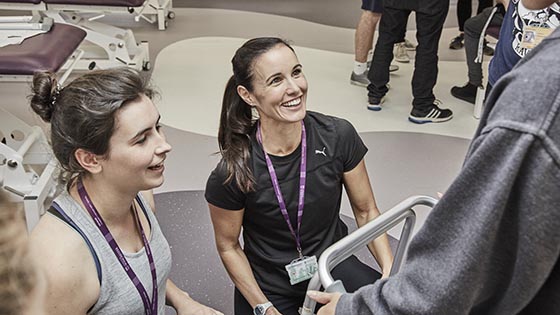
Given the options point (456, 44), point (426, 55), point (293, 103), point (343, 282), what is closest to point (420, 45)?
point (426, 55)

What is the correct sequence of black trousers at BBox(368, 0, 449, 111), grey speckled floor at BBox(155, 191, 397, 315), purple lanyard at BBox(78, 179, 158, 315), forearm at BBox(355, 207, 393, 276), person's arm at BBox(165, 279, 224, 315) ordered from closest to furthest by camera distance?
purple lanyard at BBox(78, 179, 158, 315) < person's arm at BBox(165, 279, 224, 315) < forearm at BBox(355, 207, 393, 276) < grey speckled floor at BBox(155, 191, 397, 315) < black trousers at BBox(368, 0, 449, 111)

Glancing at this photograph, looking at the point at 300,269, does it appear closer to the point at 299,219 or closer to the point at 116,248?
the point at 299,219

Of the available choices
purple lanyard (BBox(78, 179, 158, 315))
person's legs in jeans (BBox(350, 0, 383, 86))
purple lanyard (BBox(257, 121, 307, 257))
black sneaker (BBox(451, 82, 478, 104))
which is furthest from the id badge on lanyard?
black sneaker (BBox(451, 82, 478, 104))

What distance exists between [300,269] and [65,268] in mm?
730

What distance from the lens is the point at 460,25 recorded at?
204 inches

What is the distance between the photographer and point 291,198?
1.86 m

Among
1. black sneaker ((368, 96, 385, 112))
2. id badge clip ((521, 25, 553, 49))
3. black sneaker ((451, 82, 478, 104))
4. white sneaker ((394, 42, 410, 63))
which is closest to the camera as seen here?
id badge clip ((521, 25, 553, 49))

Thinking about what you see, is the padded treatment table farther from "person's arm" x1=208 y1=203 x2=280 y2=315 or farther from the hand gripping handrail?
the hand gripping handrail

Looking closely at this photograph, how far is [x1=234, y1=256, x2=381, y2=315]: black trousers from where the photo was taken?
76.0 inches

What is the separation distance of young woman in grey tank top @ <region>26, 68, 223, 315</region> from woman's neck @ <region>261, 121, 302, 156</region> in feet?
1.27

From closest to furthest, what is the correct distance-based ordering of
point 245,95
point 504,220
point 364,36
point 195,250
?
point 504,220
point 245,95
point 195,250
point 364,36

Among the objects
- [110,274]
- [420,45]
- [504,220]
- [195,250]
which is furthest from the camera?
[420,45]

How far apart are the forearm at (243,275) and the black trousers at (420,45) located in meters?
2.21

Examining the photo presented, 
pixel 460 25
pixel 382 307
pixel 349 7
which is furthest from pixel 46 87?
pixel 349 7
